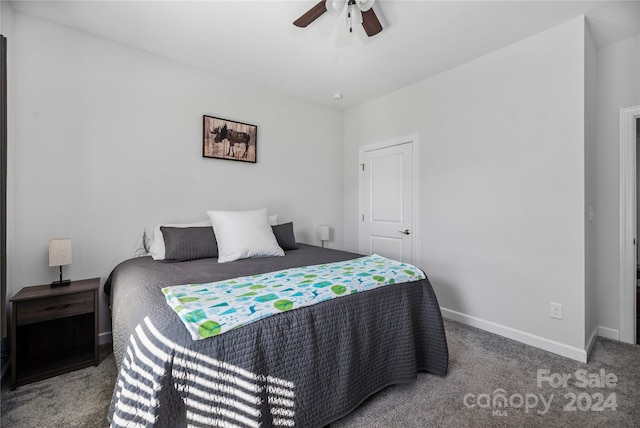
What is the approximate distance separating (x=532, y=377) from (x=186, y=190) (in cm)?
314

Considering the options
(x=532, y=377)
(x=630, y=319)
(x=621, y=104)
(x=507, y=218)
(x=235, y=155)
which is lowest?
(x=532, y=377)

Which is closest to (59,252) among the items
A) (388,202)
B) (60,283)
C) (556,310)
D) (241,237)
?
(60,283)

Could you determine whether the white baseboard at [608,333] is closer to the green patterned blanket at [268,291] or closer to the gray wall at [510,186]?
the gray wall at [510,186]

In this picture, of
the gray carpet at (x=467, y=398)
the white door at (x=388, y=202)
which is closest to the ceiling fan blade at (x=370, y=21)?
the white door at (x=388, y=202)

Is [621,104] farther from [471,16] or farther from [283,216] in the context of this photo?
[283,216]

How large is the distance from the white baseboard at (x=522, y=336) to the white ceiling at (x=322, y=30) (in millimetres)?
2442

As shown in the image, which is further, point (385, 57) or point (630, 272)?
point (385, 57)

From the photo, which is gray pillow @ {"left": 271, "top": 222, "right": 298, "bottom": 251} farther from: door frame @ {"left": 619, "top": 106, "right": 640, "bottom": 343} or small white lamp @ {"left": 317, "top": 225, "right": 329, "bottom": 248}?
door frame @ {"left": 619, "top": 106, "right": 640, "bottom": 343}

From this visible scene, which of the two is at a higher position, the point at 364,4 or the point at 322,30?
the point at 322,30

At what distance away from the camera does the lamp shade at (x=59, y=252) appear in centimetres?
204

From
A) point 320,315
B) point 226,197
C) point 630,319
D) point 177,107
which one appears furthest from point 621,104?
point 177,107

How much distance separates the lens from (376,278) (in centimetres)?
178

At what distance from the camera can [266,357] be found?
4.11ft

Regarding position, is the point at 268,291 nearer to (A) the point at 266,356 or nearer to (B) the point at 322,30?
(A) the point at 266,356
